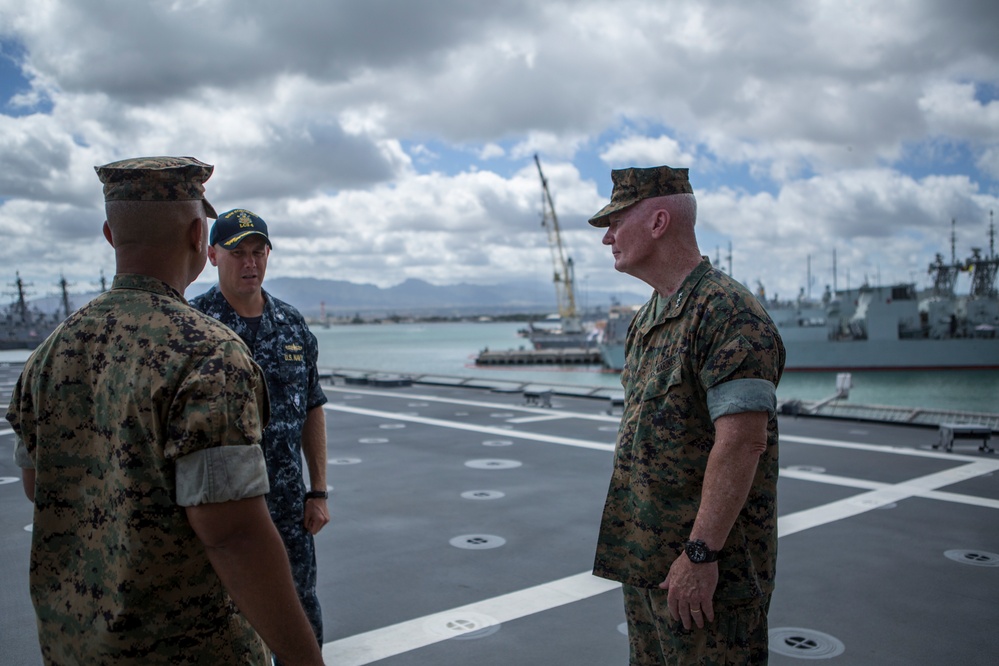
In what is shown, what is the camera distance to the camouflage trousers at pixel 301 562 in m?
2.50

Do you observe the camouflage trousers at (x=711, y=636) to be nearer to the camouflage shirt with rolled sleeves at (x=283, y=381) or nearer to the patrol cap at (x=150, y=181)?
the camouflage shirt with rolled sleeves at (x=283, y=381)

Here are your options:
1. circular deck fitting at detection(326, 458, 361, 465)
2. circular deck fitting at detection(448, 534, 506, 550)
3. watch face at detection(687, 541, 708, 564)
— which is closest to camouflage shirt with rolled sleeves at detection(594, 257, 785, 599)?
watch face at detection(687, 541, 708, 564)

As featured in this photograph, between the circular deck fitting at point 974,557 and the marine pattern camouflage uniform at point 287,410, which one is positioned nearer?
the marine pattern camouflage uniform at point 287,410

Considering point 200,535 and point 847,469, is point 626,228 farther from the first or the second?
point 847,469

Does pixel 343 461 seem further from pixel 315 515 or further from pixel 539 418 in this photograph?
pixel 315 515

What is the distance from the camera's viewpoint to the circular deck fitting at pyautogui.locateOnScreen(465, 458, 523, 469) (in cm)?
685

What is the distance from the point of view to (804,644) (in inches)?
122

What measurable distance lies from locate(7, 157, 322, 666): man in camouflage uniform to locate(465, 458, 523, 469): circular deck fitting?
533 centimetres

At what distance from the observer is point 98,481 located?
4.71 feet

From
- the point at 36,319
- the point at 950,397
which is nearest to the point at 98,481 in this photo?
the point at 950,397

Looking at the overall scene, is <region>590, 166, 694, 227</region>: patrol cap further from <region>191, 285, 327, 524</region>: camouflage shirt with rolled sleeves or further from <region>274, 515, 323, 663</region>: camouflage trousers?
<region>274, 515, 323, 663</region>: camouflage trousers

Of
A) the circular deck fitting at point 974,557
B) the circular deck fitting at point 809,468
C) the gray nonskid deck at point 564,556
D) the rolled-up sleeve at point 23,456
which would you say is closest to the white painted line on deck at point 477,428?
the gray nonskid deck at point 564,556

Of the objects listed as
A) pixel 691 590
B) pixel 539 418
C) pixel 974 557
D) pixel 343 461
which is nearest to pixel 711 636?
pixel 691 590

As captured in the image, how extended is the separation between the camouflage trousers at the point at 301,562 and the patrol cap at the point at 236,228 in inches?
40.7
